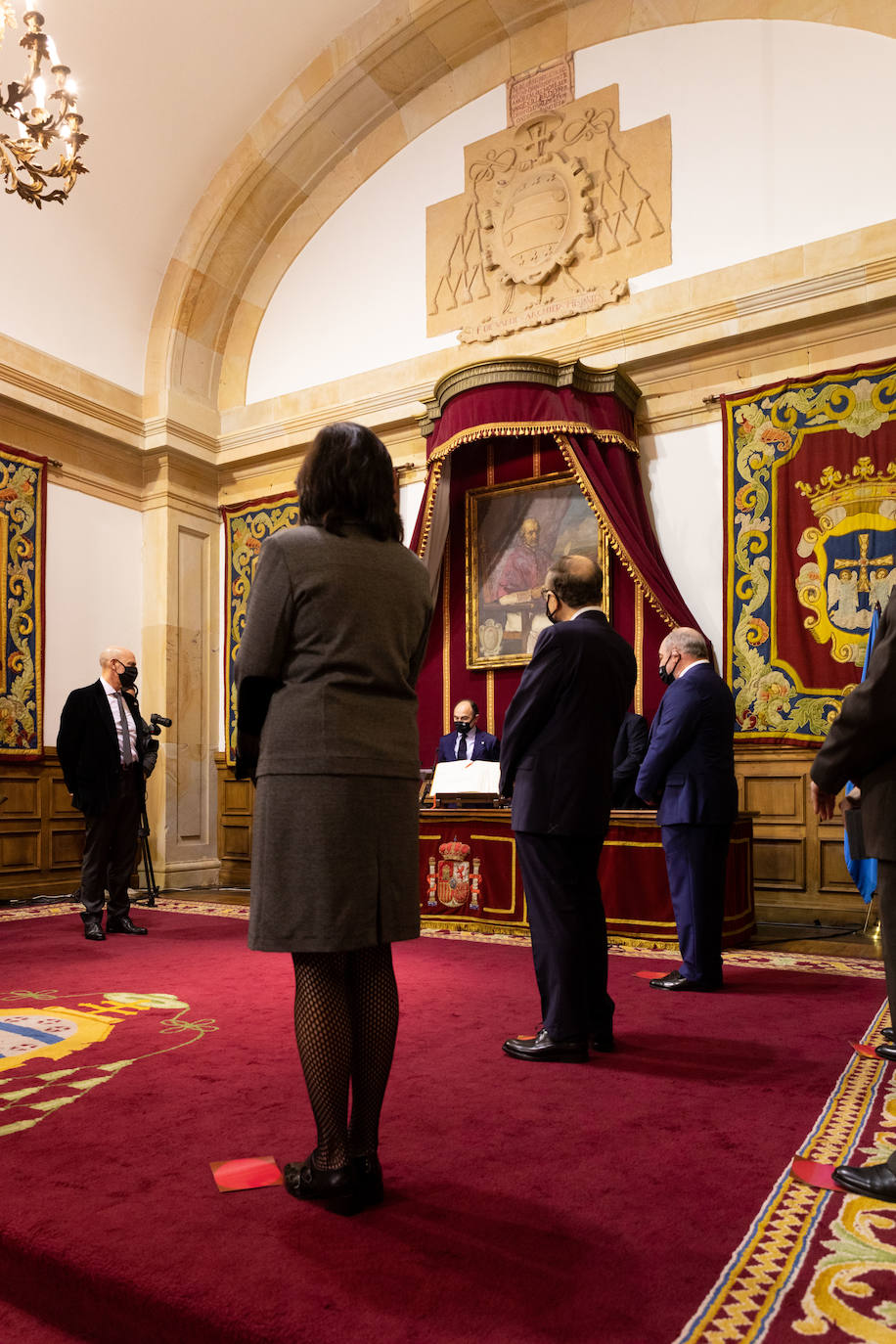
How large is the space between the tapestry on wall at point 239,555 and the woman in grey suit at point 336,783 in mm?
7087

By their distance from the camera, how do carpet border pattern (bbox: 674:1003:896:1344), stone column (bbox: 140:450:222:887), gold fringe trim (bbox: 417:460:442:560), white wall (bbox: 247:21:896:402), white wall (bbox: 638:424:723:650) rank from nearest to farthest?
carpet border pattern (bbox: 674:1003:896:1344) < white wall (bbox: 247:21:896:402) < white wall (bbox: 638:424:723:650) < gold fringe trim (bbox: 417:460:442:560) < stone column (bbox: 140:450:222:887)

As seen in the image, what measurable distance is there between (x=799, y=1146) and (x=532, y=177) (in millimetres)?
7417

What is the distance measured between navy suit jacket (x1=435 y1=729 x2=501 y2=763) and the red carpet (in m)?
3.19

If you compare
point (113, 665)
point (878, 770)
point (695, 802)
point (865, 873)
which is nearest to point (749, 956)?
point (865, 873)

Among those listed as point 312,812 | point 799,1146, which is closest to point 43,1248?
point 312,812

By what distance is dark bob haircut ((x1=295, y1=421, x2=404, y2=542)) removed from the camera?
1989 millimetres

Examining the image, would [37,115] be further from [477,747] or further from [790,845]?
[790,845]

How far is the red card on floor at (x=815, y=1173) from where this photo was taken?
6.68 ft

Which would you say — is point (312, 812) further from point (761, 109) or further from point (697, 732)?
point (761, 109)

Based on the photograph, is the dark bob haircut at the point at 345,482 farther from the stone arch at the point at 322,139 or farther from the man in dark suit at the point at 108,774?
the stone arch at the point at 322,139

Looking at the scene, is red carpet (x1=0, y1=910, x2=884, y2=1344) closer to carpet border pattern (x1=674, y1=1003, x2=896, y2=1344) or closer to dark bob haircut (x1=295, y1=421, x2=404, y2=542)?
carpet border pattern (x1=674, y1=1003, x2=896, y2=1344)

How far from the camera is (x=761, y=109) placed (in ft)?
22.5

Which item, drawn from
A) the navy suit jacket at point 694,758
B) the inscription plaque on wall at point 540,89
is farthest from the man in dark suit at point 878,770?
the inscription plaque on wall at point 540,89

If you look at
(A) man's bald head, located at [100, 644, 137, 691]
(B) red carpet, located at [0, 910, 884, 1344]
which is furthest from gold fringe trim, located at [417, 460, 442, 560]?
(B) red carpet, located at [0, 910, 884, 1344]
